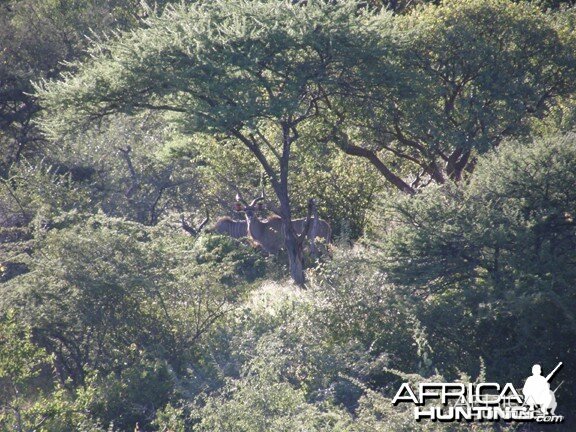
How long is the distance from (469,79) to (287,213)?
4352mm

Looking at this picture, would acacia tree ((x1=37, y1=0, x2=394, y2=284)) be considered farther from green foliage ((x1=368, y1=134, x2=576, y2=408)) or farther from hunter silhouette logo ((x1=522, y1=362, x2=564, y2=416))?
hunter silhouette logo ((x1=522, y1=362, x2=564, y2=416))

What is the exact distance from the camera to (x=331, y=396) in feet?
31.2

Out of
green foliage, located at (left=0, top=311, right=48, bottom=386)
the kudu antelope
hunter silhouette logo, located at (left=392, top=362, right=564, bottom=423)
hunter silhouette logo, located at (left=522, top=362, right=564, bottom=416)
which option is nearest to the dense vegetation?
green foliage, located at (left=0, top=311, right=48, bottom=386)

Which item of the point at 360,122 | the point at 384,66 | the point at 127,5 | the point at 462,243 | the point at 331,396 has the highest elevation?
the point at 127,5

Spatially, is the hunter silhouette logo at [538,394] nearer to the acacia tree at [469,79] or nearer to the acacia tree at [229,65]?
the acacia tree at [229,65]

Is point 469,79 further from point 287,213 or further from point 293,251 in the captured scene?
point 293,251

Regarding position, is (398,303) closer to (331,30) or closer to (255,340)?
(255,340)

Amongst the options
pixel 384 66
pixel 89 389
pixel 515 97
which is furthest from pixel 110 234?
pixel 515 97

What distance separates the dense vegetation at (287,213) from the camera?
10227 millimetres

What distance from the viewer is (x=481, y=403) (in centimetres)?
775

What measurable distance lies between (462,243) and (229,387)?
11.2ft

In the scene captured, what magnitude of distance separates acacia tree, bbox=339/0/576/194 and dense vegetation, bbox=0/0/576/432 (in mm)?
44

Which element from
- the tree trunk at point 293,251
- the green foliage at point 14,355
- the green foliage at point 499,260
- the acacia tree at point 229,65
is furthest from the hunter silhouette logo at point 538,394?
the tree trunk at point 293,251

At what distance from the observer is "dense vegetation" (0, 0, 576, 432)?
10.2 m
